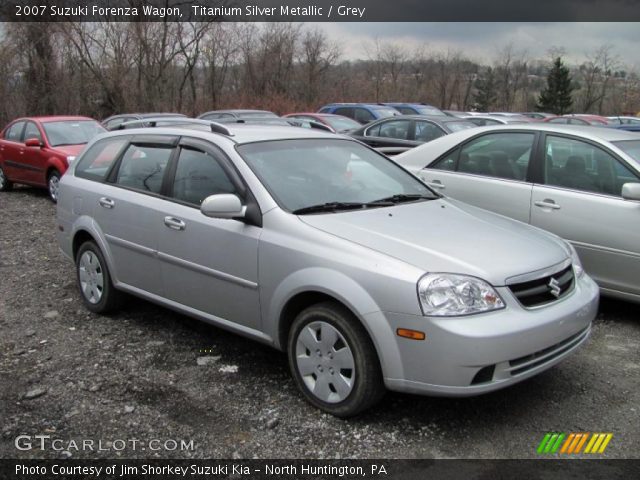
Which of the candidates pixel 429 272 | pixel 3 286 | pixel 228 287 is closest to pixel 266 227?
pixel 228 287

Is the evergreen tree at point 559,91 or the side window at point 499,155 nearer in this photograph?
the side window at point 499,155

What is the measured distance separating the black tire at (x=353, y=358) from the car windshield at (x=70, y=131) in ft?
30.2

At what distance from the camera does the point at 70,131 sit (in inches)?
464

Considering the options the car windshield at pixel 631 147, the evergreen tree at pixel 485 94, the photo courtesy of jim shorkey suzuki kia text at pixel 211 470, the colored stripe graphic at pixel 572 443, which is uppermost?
the evergreen tree at pixel 485 94

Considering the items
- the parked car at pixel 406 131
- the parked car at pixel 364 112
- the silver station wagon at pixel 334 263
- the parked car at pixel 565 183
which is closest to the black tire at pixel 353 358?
the silver station wagon at pixel 334 263

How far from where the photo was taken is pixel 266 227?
388 centimetres

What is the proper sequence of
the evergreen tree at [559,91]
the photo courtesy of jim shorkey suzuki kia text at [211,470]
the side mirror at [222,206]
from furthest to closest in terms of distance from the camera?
the evergreen tree at [559,91] → the side mirror at [222,206] → the photo courtesy of jim shorkey suzuki kia text at [211,470]

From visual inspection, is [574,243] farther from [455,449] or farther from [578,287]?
[455,449]

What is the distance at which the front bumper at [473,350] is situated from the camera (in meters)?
3.16

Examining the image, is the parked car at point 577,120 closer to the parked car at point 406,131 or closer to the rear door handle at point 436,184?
the parked car at point 406,131

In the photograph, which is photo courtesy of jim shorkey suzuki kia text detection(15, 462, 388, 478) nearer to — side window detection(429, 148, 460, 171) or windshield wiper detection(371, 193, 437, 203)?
windshield wiper detection(371, 193, 437, 203)

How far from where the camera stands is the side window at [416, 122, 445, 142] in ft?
39.4

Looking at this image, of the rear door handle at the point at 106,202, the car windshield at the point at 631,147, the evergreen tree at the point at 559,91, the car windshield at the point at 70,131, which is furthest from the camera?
the evergreen tree at the point at 559,91

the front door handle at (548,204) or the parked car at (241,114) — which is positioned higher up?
the parked car at (241,114)
